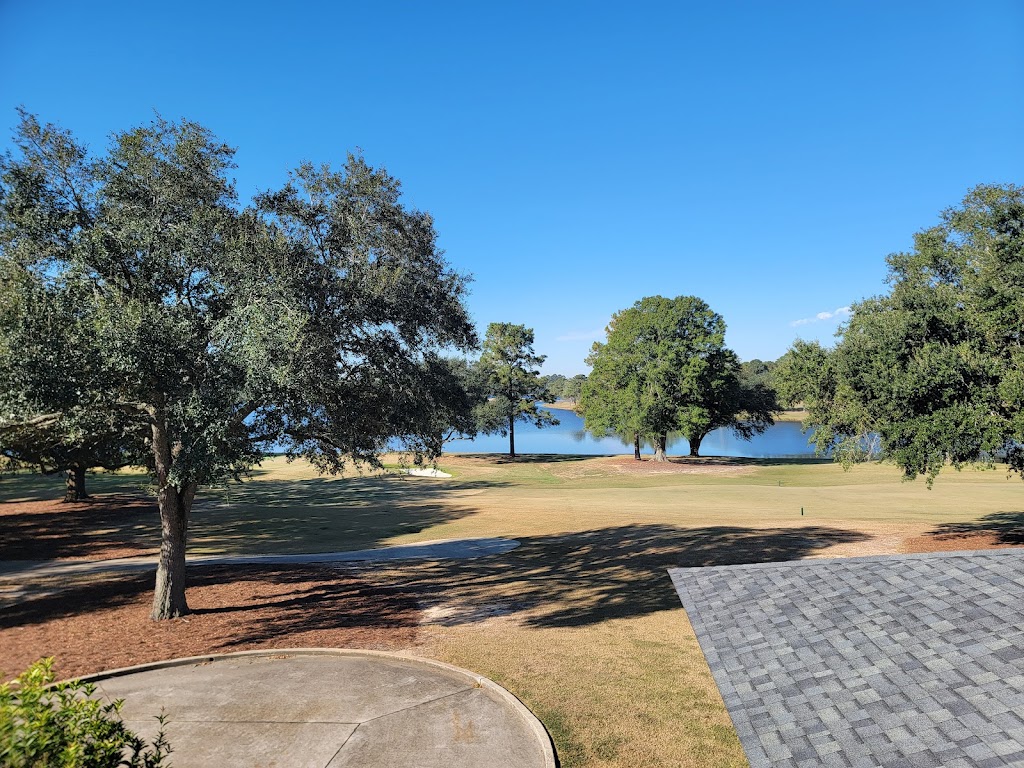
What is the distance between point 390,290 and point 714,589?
1035cm

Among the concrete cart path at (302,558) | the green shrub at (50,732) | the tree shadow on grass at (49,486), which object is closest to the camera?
the green shrub at (50,732)

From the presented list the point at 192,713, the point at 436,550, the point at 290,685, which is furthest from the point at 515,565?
the point at 192,713

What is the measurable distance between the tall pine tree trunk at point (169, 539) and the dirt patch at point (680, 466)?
4278 cm

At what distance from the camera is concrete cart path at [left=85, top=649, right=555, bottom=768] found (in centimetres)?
874

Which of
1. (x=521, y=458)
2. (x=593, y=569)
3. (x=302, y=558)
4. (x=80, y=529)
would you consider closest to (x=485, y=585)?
(x=593, y=569)

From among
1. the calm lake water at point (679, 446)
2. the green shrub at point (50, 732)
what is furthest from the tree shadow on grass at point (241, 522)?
the calm lake water at point (679, 446)

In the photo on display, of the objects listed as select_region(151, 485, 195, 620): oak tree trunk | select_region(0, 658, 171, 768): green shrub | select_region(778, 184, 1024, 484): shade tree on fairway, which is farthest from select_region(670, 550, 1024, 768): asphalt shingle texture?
select_region(151, 485, 195, 620): oak tree trunk

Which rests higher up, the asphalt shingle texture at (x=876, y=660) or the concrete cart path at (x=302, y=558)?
the asphalt shingle texture at (x=876, y=660)

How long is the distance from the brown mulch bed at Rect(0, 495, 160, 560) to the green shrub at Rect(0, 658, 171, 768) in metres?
21.1

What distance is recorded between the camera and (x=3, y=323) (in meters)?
11.2

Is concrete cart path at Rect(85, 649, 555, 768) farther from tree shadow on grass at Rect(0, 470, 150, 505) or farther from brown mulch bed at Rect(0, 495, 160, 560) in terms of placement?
tree shadow on grass at Rect(0, 470, 150, 505)

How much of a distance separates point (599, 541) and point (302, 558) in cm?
1233

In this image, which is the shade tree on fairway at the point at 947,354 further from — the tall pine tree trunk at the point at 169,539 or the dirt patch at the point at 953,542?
the tall pine tree trunk at the point at 169,539

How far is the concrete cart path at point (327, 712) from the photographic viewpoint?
874 cm
